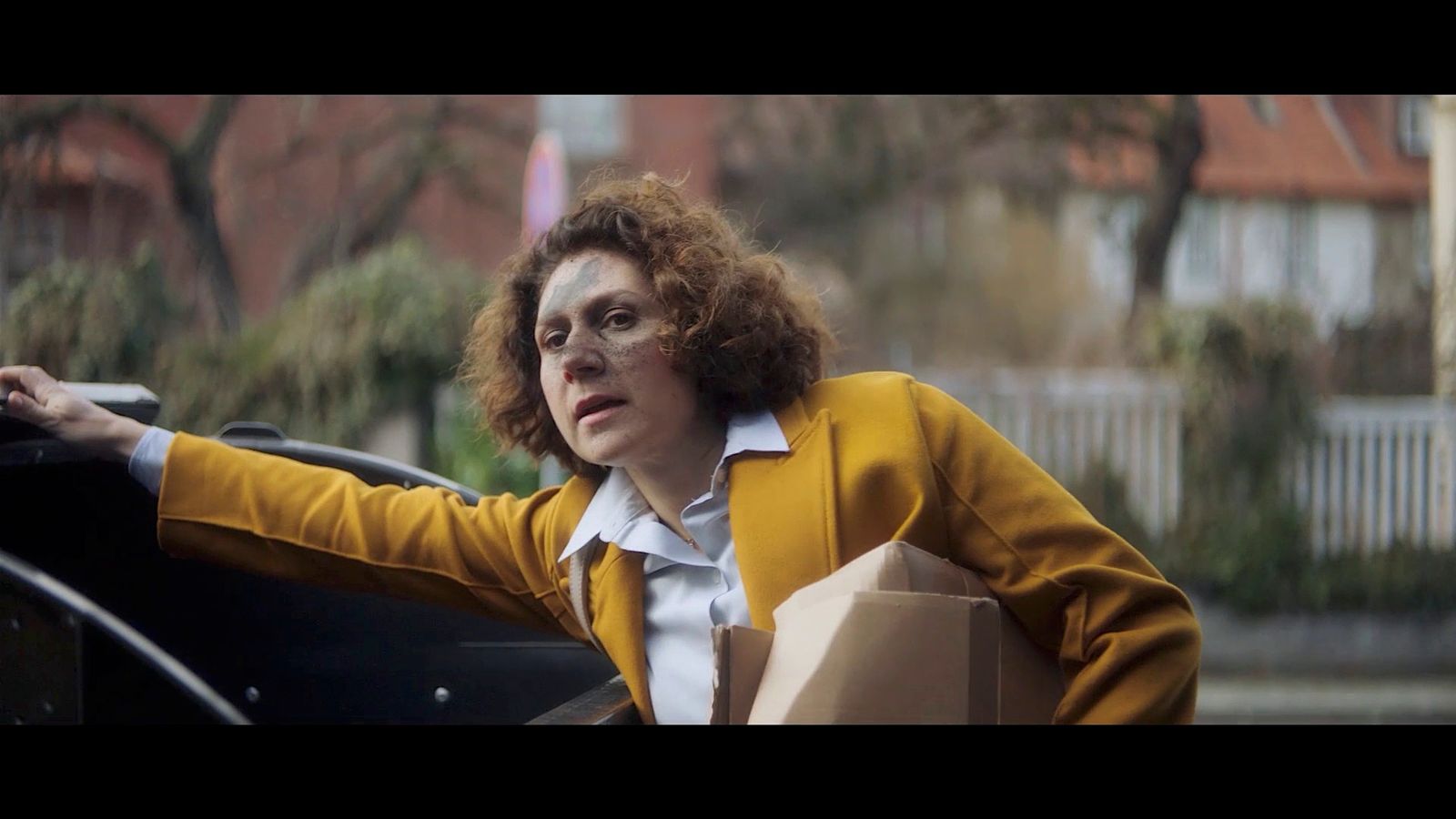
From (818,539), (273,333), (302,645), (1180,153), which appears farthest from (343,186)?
(818,539)

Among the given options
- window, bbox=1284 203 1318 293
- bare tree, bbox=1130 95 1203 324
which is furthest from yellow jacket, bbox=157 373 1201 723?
window, bbox=1284 203 1318 293

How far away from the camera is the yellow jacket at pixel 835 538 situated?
2.11 metres

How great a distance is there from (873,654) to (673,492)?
0.70m

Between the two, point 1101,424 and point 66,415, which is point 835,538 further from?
point 1101,424

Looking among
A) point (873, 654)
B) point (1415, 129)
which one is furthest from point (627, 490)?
point (1415, 129)

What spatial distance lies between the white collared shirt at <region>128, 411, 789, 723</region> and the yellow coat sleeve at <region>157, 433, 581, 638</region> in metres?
0.20

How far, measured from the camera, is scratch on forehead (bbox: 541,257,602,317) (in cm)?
242

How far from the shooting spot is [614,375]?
7.71 feet

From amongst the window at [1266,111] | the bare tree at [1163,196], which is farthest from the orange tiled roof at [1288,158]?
the bare tree at [1163,196]

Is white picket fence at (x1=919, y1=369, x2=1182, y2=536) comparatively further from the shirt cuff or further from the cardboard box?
the cardboard box

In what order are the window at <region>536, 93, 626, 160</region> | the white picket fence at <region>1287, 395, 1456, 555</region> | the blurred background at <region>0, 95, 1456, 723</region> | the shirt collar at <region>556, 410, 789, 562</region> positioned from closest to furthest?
the shirt collar at <region>556, 410, 789, 562</region> < the blurred background at <region>0, 95, 1456, 723</region> < the white picket fence at <region>1287, 395, 1456, 555</region> < the window at <region>536, 93, 626, 160</region>

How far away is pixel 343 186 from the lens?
1472 cm

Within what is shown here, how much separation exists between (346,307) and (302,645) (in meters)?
6.36

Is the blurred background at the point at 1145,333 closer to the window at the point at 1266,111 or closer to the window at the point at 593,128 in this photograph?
the window at the point at 1266,111
